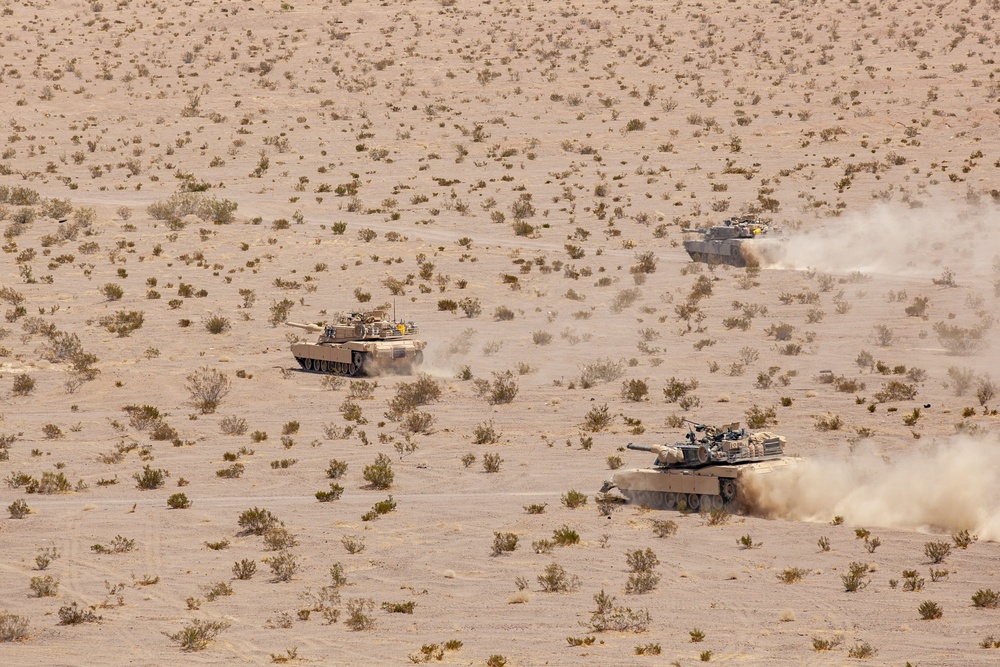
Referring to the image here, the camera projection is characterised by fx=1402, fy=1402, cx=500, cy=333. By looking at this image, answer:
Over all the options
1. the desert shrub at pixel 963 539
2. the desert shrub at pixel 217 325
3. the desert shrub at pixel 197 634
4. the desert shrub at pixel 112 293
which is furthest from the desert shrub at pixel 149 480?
the desert shrub at pixel 112 293

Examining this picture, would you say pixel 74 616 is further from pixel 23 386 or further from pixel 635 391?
pixel 23 386

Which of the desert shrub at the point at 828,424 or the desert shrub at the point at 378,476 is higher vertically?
the desert shrub at the point at 828,424

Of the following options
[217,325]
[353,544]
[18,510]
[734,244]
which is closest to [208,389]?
[217,325]

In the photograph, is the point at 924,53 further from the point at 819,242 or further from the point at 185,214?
the point at 185,214

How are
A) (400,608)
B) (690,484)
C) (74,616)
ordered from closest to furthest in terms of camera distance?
(74,616)
(400,608)
(690,484)

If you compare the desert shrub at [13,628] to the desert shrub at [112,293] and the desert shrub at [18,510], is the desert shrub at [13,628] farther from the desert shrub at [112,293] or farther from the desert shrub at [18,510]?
the desert shrub at [112,293]

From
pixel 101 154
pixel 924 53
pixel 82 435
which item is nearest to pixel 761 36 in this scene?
pixel 924 53
